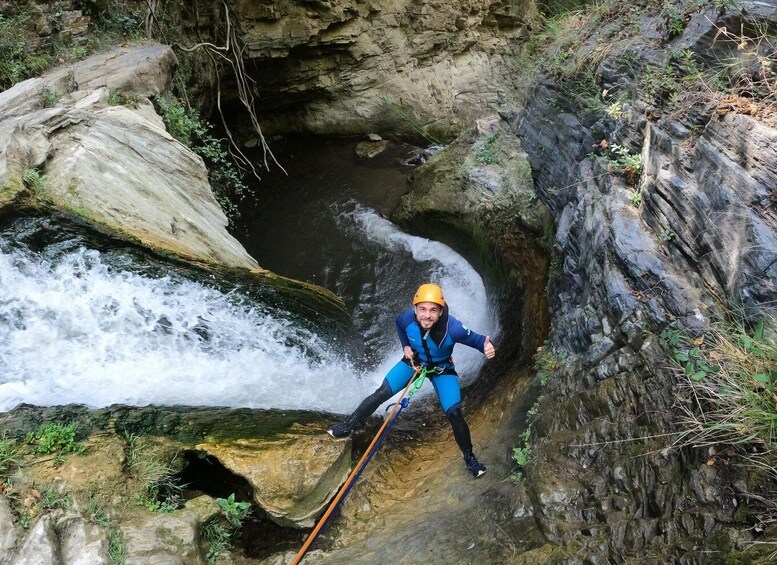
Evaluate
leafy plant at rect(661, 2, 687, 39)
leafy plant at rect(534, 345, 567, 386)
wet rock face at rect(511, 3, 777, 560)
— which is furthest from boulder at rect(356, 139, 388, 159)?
leafy plant at rect(534, 345, 567, 386)

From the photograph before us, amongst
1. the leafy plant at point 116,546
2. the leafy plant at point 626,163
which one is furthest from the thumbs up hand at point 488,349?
the leafy plant at point 116,546

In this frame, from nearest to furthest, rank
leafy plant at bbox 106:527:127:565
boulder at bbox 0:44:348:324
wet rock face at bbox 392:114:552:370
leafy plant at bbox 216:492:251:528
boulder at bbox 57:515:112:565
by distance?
1. boulder at bbox 57:515:112:565
2. leafy plant at bbox 106:527:127:565
3. leafy plant at bbox 216:492:251:528
4. boulder at bbox 0:44:348:324
5. wet rock face at bbox 392:114:552:370

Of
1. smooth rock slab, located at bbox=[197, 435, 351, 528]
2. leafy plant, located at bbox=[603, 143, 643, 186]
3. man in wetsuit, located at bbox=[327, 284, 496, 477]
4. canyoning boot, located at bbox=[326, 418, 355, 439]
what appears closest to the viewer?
smooth rock slab, located at bbox=[197, 435, 351, 528]

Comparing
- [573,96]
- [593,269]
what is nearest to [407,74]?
[573,96]

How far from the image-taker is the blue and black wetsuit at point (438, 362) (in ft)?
13.8

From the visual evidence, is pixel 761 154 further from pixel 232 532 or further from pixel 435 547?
pixel 232 532

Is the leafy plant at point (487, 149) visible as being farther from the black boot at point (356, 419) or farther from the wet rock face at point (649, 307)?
the black boot at point (356, 419)

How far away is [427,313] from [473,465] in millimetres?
1212

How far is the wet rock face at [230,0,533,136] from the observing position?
10.1m

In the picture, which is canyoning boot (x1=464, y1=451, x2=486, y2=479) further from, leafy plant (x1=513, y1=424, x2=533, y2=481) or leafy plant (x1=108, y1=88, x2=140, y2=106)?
leafy plant (x1=108, y1=88, x2=140, y2=106)

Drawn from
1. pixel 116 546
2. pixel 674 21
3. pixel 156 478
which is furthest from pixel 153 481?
pixel 674 21

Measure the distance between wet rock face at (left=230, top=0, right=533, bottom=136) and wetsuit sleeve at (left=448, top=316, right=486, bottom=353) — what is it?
751 centimetres

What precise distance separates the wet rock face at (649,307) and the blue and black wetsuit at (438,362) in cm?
67

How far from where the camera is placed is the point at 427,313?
4.11m
